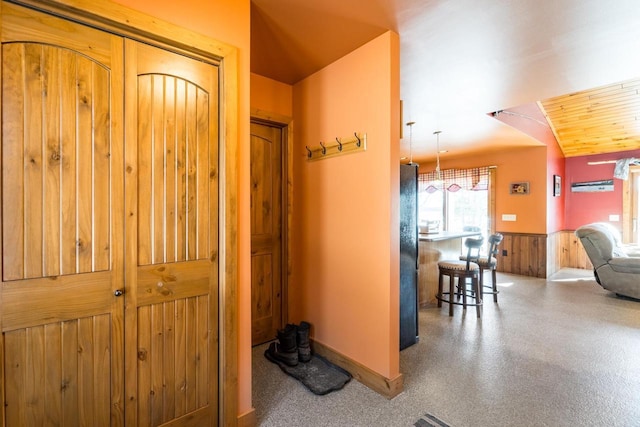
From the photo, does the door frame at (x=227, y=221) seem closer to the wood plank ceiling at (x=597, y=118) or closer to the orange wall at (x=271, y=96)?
the orange wall at (x=271, y=96)

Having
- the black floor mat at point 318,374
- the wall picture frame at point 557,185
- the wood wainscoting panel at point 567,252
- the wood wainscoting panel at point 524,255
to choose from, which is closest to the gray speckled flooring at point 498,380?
the black floor mat at point 318,374

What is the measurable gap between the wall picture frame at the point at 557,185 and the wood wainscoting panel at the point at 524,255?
1108mm

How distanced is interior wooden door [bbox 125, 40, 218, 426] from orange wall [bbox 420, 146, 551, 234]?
6.42 m

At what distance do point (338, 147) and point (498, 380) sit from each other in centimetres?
217

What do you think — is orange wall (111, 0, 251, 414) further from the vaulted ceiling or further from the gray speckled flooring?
the gray speckled flooring

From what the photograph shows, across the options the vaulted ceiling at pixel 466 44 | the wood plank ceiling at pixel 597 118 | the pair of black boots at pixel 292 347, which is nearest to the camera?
the vaulted ceiling at pixel 466 44

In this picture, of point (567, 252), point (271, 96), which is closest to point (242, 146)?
point (271, 96)

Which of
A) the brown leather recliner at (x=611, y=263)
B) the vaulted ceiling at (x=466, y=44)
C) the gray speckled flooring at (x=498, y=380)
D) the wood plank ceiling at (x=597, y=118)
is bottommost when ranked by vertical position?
the gray speckled flooring at (x=498, y=380)

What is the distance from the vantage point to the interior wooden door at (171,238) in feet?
4.66

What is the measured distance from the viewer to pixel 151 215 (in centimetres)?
147

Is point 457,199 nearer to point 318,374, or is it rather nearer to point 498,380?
point 498,380

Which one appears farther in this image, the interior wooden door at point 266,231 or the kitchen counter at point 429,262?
the kitchen counter at point 429,262

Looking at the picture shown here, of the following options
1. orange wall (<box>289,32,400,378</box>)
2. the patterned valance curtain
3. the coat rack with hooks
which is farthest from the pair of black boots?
the patterned valance curtain

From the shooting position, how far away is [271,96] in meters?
2.88
